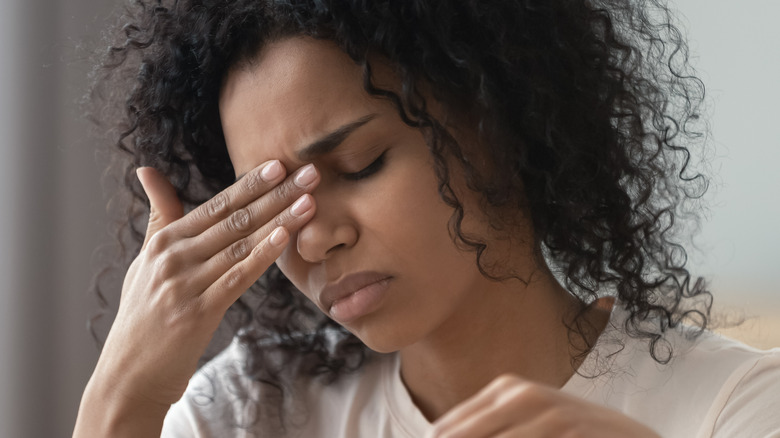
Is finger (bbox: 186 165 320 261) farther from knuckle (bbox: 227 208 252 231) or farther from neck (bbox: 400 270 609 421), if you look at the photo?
neck (bbox: 400 270 609 421)

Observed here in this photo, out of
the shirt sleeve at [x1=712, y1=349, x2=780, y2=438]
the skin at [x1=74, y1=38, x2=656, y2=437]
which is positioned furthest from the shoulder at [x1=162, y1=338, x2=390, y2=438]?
the shirt sleeve at [x1=712, y1=349, x2=780, y2=438]

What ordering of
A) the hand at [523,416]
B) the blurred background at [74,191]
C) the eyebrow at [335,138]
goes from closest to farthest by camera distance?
the hand at [523,416], the eyebrow at [335,138], the blurred background at [74,191]

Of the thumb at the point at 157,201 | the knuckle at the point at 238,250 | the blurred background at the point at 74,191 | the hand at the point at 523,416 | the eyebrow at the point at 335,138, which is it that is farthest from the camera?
the blurred background at the point at 74,191

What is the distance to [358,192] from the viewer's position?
1058 mm

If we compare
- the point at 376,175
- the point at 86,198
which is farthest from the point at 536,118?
the point at 86,198

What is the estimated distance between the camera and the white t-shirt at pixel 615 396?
43.9 inches

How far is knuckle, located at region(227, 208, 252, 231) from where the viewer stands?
114 centimetres

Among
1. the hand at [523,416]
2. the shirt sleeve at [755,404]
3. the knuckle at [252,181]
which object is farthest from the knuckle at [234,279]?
the shirt sleeve at [755,404]

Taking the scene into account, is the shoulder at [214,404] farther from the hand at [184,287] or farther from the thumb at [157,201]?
the thumb at [157,201]

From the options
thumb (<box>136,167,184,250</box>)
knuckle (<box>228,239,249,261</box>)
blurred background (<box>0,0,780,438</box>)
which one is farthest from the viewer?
blurred background (<box>0,0,780,438</box>)

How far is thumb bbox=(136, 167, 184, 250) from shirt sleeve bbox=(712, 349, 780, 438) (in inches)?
29.8

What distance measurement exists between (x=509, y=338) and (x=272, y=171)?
0.38m

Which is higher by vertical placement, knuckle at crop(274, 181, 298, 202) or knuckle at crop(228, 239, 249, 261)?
knuckle at crop(274, 181, 298, 202)

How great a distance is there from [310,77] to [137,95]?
34 centimetres
